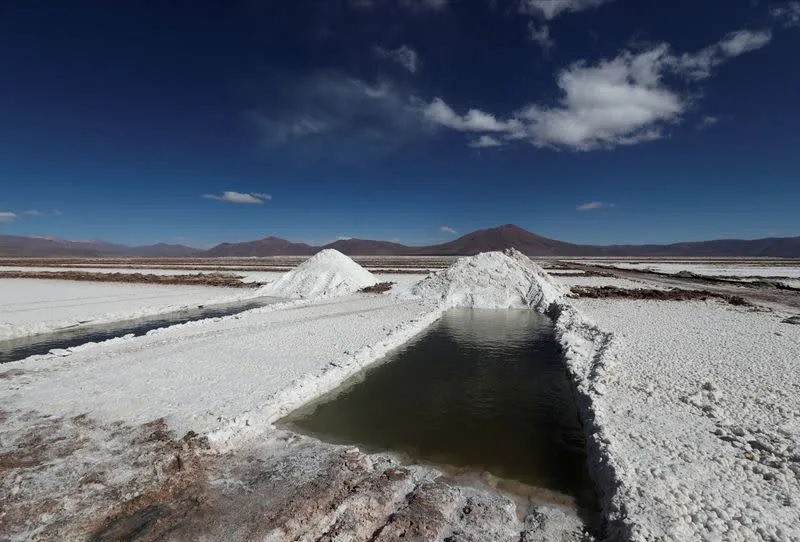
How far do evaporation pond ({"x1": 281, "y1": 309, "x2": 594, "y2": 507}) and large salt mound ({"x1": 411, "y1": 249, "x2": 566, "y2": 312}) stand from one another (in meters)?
8.87

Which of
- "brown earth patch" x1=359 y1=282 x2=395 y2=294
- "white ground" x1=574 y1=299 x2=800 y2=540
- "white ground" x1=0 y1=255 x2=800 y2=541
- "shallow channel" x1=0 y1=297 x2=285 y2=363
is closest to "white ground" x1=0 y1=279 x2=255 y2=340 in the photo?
"shallow channel" x1=0 y1=297 x2=285 y2=363

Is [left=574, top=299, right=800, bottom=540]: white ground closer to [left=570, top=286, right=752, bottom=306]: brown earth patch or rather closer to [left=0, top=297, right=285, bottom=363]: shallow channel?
[left=570, top=286, right=752, bottom=306]: brown earth patch

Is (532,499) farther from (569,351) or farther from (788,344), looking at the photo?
(788,344)

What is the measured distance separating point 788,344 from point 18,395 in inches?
790

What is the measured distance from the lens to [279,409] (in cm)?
811

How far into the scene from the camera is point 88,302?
73.6ft

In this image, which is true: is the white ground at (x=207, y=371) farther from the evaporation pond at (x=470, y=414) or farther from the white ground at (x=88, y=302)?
the white ground at (x=88, y=302)

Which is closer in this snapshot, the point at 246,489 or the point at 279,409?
the point at 246,489

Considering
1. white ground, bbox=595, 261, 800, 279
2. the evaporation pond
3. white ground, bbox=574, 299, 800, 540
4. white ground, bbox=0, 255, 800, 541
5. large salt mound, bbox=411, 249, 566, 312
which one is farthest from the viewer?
white ground, bbox=595, 261, 800, 279

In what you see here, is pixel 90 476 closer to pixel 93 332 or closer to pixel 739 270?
pixel 93 332

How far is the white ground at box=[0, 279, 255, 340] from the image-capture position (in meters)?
16.6

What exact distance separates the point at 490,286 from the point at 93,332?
62.3ft

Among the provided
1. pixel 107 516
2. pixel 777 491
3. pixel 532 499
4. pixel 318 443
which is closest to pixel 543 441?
pixel 532 499

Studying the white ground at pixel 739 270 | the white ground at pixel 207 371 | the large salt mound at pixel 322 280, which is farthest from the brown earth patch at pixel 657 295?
the white ground at pixel 739 270
